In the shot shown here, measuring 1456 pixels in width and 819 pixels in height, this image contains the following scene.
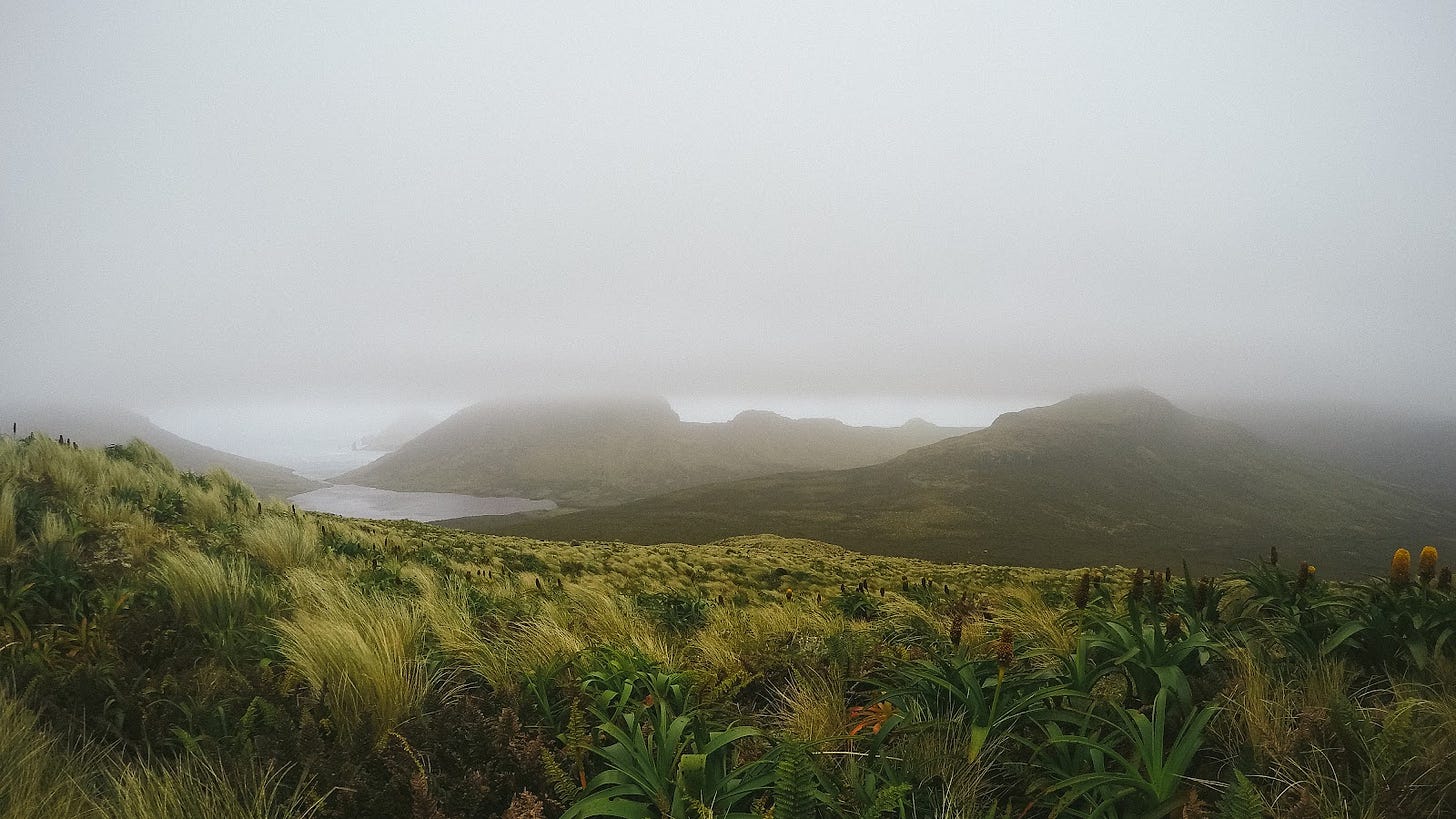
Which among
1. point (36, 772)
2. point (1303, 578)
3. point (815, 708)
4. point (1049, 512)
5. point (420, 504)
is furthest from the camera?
point (420, 504)

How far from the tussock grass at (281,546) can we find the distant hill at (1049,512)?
62027 millimetres

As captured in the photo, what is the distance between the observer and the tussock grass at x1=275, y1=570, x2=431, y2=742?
2.65 meters

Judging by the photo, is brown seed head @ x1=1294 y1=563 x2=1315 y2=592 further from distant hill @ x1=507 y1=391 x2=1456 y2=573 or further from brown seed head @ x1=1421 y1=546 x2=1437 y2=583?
distant hill @ x1=507 y1=391 x2=1456 y2=573

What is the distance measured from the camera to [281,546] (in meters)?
6.61

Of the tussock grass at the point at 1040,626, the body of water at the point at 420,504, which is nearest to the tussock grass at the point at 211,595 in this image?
the tussock grass at the point at 1040,626

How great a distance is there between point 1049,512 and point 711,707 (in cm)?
14907

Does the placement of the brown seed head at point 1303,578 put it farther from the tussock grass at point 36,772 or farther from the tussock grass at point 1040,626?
the tussock grass at point 36,772

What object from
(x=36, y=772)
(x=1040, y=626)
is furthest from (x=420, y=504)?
(x=1040, y=626)

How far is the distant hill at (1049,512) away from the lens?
87438mm

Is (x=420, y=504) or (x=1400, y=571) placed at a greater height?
(x=1400, y=571)

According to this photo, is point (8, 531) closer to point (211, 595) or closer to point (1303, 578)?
point (211, 595)

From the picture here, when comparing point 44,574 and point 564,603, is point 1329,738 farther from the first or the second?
point 44,574

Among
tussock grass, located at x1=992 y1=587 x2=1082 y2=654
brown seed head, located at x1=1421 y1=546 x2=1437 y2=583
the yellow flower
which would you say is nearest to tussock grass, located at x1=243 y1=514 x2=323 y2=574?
tussock grass, located at x1=992 y1=587 x2=1082 y2=654

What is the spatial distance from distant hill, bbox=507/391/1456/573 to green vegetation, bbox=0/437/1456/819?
6605 cm
